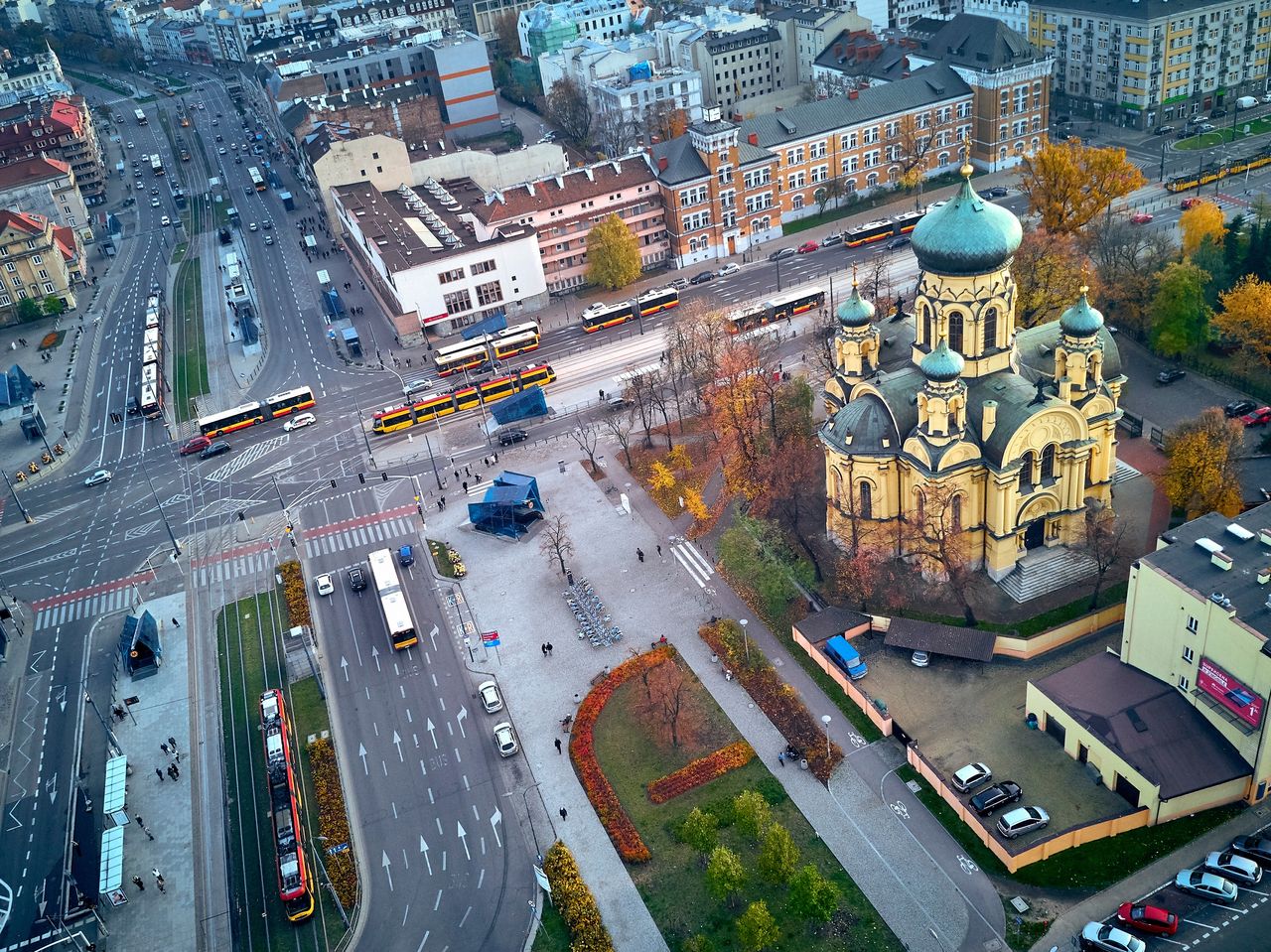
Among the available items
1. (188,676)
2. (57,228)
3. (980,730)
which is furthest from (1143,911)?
(57,228)

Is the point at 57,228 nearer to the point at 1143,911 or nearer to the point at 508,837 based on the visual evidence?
the point at 508,837

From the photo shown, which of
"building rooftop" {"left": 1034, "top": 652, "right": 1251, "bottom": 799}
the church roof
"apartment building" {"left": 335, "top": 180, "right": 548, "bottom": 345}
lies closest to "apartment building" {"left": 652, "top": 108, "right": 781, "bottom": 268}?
"apartment building" {"left": 335, "top": 180, "right": 548, "bottom": 345}

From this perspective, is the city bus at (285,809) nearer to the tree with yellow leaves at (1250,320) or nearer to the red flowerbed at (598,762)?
the red flowerbed at (598,762)

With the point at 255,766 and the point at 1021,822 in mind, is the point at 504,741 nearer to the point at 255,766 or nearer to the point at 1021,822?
the point at 255,766

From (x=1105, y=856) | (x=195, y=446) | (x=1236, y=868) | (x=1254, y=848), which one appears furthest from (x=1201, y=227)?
(x=195, y=446)

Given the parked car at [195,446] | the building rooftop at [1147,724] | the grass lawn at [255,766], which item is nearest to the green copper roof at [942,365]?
the building rooftop at [1147,724]
